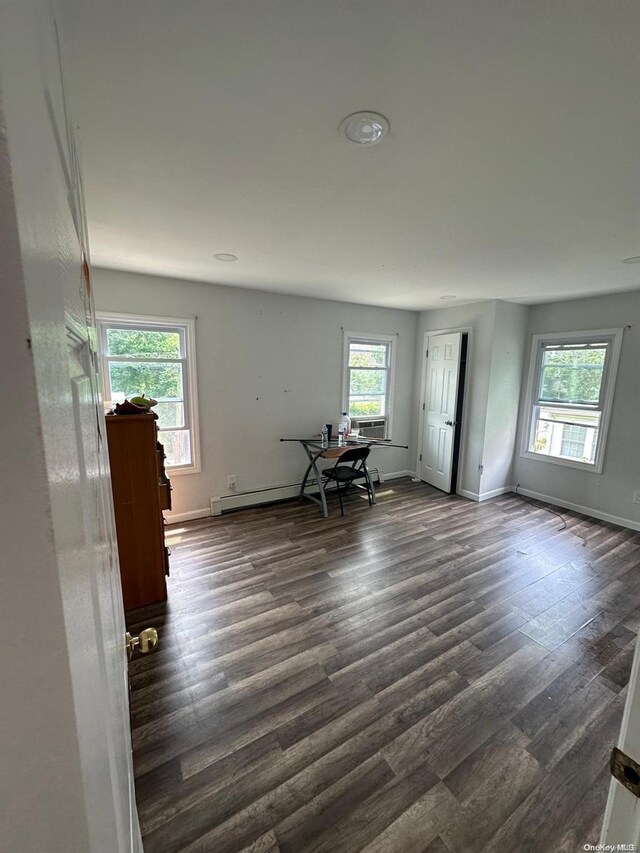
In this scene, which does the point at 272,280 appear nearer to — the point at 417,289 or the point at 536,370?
the point at 417,289

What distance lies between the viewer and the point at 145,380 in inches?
132

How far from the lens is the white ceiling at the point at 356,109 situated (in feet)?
3.03

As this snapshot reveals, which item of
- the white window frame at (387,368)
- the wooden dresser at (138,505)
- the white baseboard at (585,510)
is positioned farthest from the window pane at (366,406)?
the wooden dresser at (138,505)

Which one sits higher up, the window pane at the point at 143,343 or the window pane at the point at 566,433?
the window pane at the point at 143,343

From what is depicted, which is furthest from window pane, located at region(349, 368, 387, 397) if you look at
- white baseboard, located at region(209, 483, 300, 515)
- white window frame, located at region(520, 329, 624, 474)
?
white window frame, located at region(520, 329, 624, 474)

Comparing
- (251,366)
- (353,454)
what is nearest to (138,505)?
(251,366)

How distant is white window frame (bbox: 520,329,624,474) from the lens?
3709mm

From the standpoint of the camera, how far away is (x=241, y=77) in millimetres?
1096

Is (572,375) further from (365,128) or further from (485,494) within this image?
(365,128)

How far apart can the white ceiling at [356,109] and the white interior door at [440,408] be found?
6.88 feet

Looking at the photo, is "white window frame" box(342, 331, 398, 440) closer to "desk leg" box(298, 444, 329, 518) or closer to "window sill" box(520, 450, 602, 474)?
"desk leg" box(298, 444, 329, 518)

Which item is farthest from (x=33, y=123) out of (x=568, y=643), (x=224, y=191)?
(x=568, y=643)

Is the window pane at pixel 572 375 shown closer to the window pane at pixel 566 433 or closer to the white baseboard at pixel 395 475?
the window pane at pixel 566 433

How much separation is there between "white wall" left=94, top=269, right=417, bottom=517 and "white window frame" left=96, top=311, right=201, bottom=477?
7 centimetres
